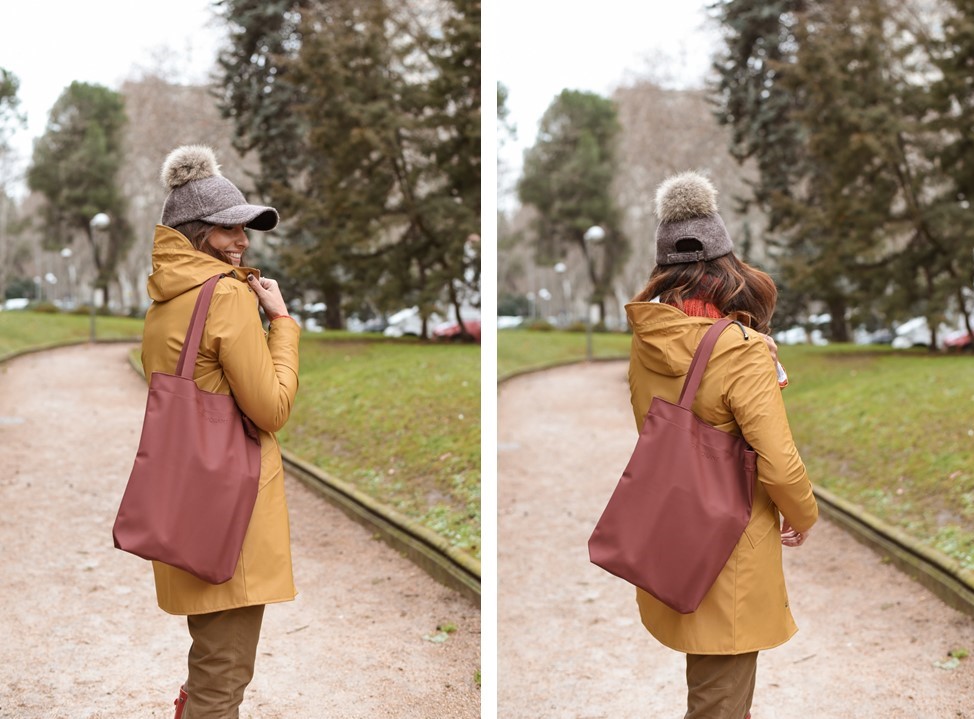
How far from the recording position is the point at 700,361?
185cm

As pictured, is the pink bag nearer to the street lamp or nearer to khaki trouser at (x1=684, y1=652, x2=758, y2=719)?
khaki trouser at (x1=684, y1=652, x2=758, y2=719)

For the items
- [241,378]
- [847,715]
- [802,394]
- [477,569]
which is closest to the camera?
[241,378]

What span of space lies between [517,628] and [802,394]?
15.8 ft

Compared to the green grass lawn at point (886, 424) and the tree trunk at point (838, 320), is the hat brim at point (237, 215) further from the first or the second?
the tree trunk at point (838, 320)

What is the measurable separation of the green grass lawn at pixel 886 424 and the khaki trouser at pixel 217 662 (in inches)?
143

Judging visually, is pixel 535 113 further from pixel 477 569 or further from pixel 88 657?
pixel 88 657

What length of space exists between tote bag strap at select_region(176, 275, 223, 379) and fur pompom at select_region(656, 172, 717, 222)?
979 mm

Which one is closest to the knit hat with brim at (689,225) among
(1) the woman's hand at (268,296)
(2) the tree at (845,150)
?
(1) the woman's hand at (268,296)

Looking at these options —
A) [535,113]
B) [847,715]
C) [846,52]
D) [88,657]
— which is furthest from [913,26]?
[88,657]

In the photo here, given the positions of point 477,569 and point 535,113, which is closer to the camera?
point 477,569

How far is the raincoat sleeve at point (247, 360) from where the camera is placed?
6.25 feet

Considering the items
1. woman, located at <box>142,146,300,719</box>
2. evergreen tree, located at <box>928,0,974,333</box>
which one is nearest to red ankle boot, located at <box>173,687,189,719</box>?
woman, located at <box>142,146,300,719</box>

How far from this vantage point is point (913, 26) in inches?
342

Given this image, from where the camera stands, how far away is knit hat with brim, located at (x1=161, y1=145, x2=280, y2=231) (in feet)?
6.61
